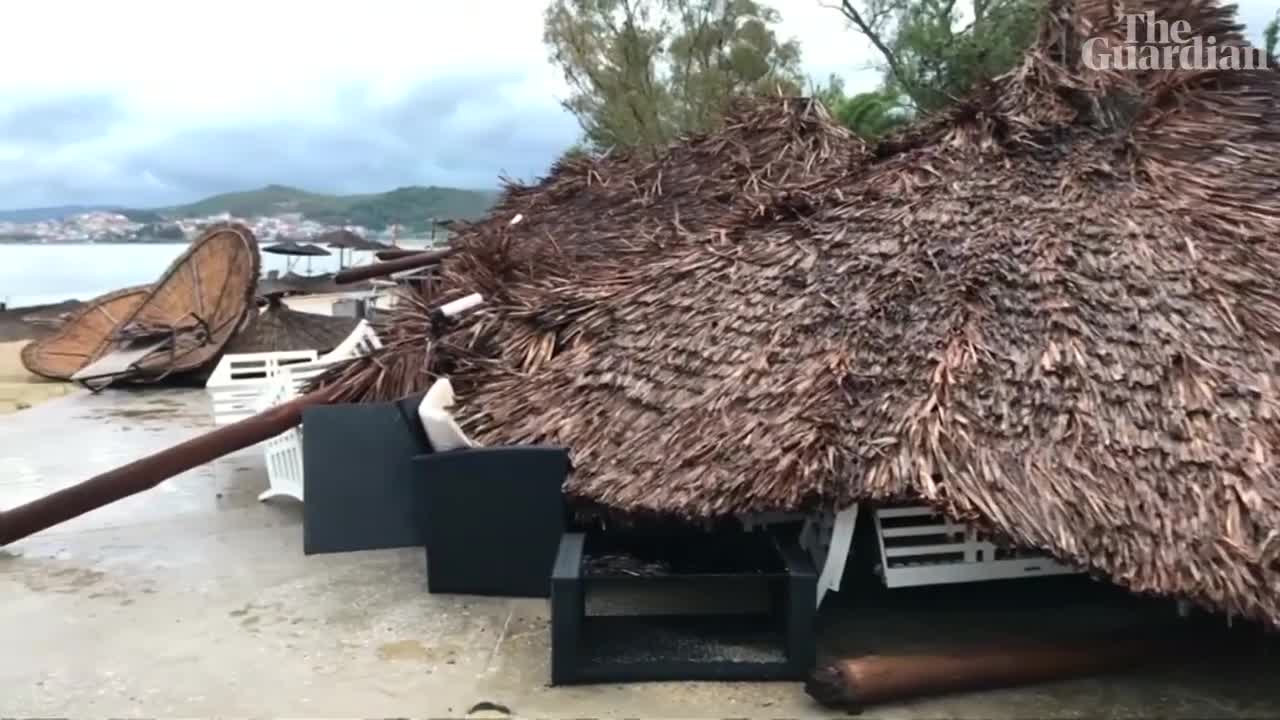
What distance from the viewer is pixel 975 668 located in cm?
389

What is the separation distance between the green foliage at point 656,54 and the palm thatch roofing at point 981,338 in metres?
17.5

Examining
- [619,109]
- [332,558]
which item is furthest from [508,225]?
[619,109]

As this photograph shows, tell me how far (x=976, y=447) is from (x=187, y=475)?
5.84 metres

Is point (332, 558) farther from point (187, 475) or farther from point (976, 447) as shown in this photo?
point (976, 447)

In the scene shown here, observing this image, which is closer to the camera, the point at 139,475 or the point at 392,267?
the point at 139,475

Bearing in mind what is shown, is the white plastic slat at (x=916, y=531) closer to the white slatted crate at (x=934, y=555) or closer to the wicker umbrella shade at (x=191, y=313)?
the white slatted crate at (x=934, y=555)

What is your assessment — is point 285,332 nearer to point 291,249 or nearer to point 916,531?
point 916,531

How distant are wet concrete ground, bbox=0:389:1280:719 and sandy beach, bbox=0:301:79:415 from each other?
21.8ft

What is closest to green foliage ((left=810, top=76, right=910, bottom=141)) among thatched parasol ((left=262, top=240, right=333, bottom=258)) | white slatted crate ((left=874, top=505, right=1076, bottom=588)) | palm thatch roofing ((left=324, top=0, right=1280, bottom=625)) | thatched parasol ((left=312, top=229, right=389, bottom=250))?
palm thatch roofing ((left=324, top=0, right=1280, bottom=625))

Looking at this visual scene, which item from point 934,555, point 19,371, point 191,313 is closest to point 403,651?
point 934,555

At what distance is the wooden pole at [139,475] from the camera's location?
18.3 ft

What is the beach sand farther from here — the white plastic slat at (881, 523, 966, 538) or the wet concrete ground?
the white plastic slat at (881, 523, 966, 538)

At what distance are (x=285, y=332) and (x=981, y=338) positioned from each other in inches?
411

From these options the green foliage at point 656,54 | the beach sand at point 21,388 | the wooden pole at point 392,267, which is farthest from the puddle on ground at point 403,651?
the green foliage at point 656,54
